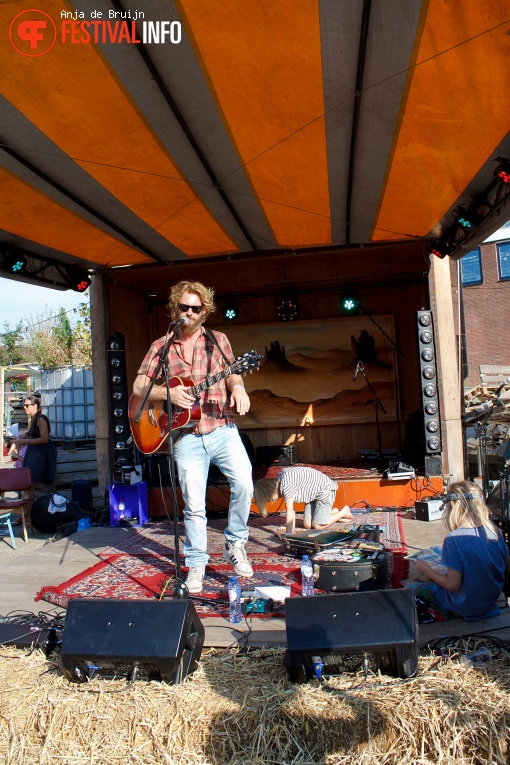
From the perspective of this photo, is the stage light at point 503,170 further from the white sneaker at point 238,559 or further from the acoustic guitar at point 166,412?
the white sneaker at point 238,559

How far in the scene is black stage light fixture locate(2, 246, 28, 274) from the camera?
5.98 metres

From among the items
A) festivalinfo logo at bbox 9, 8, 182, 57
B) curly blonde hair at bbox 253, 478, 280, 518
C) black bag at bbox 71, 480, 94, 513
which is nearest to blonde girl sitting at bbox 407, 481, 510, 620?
curly blonde hair at bbox 253, 478, 280, 518

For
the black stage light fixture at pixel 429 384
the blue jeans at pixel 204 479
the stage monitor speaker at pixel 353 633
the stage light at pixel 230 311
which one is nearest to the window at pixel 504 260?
the stage light at pixel 230 311

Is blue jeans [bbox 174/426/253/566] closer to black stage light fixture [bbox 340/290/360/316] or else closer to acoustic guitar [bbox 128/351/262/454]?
acoustic guitar [bbox 128/351/262/454]

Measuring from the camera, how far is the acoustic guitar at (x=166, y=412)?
12.0ft

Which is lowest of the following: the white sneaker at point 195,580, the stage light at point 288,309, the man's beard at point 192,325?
the white sneaker at point 195,580

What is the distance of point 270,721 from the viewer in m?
2.20

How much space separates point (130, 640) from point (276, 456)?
618 centimetres

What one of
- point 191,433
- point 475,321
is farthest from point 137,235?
point 475,321

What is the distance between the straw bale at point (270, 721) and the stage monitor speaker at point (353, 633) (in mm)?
60

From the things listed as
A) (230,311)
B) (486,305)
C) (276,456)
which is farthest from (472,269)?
(276,456)

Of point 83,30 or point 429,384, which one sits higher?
point 83,30

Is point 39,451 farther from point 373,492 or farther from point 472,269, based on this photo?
point 472,269

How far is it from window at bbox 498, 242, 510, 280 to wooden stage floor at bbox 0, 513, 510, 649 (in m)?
17.5
